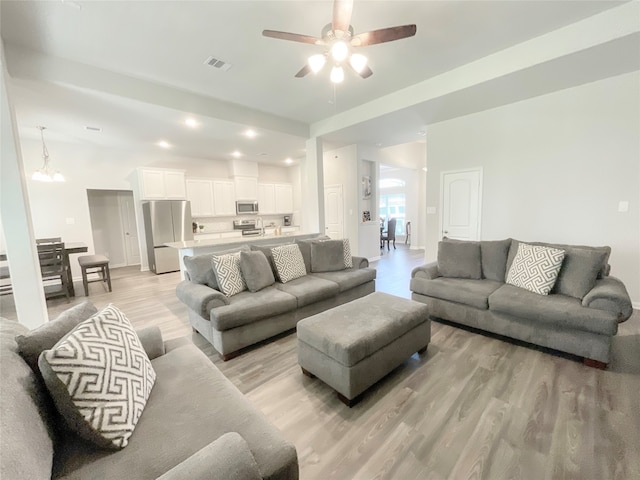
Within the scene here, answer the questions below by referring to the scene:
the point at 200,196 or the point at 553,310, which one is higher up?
the point at 200,196

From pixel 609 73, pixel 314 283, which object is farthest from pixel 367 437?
pixel 609 73

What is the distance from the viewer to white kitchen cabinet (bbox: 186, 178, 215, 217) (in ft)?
22.0

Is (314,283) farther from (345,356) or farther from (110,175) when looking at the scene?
(110,175)

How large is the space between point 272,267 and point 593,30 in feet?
13.4

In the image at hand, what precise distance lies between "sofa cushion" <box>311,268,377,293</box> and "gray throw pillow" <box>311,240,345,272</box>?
0.09 m

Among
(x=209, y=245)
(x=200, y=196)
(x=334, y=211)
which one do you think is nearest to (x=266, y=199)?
(x=200, y=196)

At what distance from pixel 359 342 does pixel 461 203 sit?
388cm

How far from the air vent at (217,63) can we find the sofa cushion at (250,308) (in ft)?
8.87

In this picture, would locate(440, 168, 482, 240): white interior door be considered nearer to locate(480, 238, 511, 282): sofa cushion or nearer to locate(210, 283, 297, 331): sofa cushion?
locate(480, 238, 511, 282): sofa cushion

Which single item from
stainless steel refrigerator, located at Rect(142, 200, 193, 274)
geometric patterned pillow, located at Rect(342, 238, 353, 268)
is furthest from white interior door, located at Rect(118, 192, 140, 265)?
geometric patterned pillow, located at Rect(342, 238, 353, 268)

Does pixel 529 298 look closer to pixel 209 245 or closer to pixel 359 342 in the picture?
pixel 359 342

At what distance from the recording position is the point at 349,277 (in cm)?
343

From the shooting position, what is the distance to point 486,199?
4.34 metres

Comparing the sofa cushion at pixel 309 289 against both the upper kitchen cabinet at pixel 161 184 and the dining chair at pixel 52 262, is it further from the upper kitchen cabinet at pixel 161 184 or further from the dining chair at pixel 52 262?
the upper kitchen cabinet at pixel 161 184
